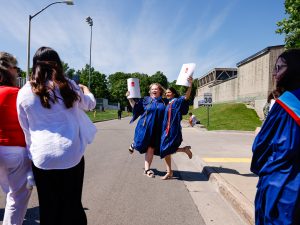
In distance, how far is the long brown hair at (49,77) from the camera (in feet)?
9.05

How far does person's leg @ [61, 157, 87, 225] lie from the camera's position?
111 inches

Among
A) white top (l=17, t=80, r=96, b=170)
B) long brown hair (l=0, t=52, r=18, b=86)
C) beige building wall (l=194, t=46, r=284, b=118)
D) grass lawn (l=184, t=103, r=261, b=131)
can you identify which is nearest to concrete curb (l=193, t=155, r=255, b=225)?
white top (l=17, t=80, r=96, b=170)

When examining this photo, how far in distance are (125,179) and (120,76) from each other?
124 meters

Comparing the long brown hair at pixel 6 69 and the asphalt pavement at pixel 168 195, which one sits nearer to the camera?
the long brown hair at pixel 6 69

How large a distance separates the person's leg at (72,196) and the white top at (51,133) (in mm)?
101

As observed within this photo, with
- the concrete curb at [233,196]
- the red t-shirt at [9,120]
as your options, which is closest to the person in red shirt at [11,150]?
the red t-shirt at [9,120]

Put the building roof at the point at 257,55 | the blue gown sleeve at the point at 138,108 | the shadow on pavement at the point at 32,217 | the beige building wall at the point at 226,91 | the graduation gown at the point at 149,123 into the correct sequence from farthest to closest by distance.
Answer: the beige building wall at the point at 226,91 → the building roof at the point at 257,55 → the blue gown sleeve at the point at 138,108 → the graduation gown at the point at 149,123 → the shadow on pavement at the point at 32,217

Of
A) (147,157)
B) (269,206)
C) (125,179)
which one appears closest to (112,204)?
(125,179)

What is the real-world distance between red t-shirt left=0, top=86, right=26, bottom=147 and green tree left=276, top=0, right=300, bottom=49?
21819mm

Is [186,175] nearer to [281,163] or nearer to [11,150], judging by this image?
[11,150]

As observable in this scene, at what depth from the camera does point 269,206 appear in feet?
7.65

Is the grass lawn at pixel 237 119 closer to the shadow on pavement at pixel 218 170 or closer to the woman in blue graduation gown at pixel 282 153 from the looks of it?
the shadow on pavement at pixel 218 170

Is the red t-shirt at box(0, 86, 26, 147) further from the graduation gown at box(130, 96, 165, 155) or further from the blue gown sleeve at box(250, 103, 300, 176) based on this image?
the graduation gown at box(130, 96, 165, 155)

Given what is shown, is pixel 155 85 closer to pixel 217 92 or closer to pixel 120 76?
pixel 217 92
